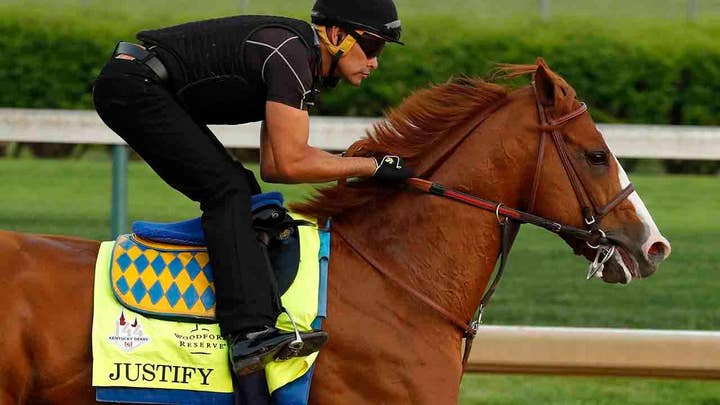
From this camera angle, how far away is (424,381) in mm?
4012

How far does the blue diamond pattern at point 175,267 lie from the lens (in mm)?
4043

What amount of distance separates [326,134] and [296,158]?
3.37 meters

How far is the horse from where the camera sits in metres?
3.98

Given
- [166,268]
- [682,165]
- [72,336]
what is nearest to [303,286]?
[166,268]

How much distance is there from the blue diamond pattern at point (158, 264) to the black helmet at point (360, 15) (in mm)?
905

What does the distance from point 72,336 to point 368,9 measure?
137 centimetres

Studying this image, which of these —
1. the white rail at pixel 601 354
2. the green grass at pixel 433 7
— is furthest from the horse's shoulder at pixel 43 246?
the green grass at pixel 433 7

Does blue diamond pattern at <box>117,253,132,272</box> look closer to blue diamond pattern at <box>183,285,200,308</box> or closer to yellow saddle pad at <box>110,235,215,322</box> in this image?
yellow saddle pad at <box>110,235,215,322</box>

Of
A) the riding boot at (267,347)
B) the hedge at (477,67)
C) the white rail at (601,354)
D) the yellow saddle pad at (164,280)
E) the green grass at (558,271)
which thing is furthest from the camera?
the hedge at (477,67)

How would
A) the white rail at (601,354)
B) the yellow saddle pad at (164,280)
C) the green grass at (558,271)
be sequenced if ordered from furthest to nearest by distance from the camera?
1. the green grass at (558,271)
2. the white rail at (601,354)
3. the yellow saddle pad at (164,280)

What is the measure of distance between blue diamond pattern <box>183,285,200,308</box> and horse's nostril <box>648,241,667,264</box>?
4.71 ft

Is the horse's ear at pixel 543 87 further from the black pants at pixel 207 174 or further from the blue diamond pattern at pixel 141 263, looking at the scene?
the blue diamond pattern at pixel 141 263

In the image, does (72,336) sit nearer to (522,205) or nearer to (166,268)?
(166,268)

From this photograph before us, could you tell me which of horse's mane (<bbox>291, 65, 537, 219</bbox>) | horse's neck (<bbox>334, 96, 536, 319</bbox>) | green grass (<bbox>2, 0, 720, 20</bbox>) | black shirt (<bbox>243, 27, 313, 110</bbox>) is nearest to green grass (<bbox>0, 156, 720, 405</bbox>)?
horse's neck (<bbox>334, 96, 536, 319</bbox>)
